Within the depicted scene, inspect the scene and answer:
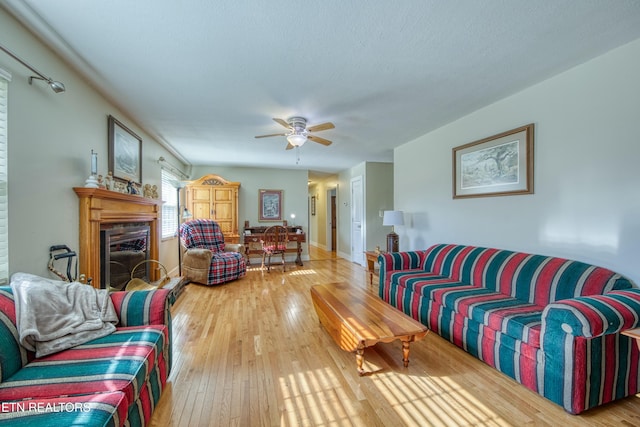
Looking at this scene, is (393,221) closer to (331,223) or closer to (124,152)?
(124,152)

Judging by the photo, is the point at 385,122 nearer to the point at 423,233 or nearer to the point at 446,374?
the point at 423,233

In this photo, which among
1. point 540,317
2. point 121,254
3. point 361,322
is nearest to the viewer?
point 540,317

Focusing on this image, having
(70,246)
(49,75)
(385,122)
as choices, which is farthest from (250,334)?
(385,122)

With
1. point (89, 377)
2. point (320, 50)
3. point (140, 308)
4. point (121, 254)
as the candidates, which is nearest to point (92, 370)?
point (89, 377)

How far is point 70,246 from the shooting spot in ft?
6.98

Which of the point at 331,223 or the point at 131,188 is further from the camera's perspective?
the point at 331,223

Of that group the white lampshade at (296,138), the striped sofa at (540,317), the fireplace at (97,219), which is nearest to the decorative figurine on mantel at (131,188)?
the fireplace at (97,219)

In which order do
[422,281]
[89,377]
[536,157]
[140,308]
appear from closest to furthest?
[89,377] < [140,308] < [536,157] < [422,281]

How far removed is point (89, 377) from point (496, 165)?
3.55 metres

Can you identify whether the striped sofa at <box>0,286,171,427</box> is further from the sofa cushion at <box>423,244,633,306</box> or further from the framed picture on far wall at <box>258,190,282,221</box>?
the framed picture on far wall at <box>258,190,282,221</box>

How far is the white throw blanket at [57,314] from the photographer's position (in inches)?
51.5

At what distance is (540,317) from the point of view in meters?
1.83

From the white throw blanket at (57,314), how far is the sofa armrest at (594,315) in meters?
2.64

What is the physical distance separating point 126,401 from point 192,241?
3778mm
